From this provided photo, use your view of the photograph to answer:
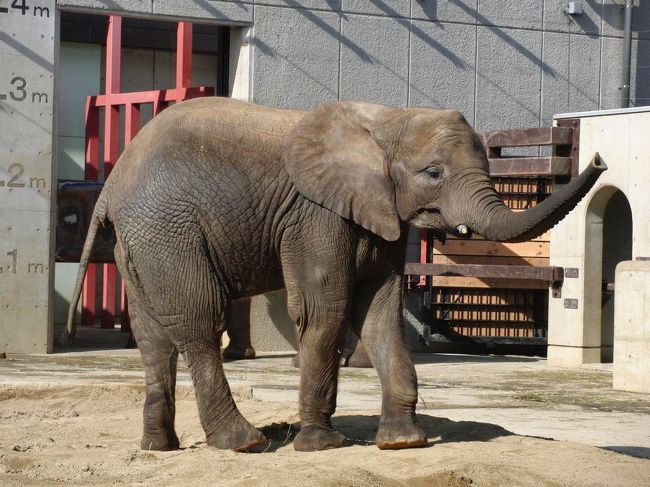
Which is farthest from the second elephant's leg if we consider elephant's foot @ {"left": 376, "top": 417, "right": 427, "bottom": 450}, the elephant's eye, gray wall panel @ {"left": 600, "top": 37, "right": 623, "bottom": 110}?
the elephant's eye

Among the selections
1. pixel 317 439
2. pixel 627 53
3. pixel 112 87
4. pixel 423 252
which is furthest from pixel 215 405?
pixel 112 87

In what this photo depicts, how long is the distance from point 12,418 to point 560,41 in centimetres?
1101

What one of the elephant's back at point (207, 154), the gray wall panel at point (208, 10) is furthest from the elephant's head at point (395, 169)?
the gray wall panel at point (208, 10)

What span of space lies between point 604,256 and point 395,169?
1006cm

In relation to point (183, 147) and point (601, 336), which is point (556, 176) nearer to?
point (601, 336)

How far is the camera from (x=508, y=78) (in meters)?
19.0

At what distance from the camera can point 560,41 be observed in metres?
19.2

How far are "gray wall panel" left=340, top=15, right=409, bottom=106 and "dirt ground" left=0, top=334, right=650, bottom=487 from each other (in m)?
4.07

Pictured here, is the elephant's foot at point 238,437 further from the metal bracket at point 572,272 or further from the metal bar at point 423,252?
the metal bar at point 423,252

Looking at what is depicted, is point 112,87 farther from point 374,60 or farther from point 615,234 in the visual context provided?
point 615,234

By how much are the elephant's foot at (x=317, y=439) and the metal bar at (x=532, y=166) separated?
28.6 feet

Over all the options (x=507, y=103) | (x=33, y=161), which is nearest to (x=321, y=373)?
(x=33, y=161)

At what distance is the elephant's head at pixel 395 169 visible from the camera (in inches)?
325

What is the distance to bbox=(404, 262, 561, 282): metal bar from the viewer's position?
55.1 ft
